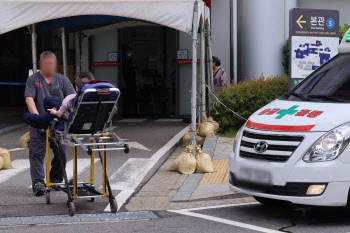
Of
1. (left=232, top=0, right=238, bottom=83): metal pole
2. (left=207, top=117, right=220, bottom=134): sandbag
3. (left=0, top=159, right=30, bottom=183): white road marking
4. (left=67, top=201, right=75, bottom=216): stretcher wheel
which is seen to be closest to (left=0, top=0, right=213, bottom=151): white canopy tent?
(left=0, top=159, right=30, bottom=183): white road marking

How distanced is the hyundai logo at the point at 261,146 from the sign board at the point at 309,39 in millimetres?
5017

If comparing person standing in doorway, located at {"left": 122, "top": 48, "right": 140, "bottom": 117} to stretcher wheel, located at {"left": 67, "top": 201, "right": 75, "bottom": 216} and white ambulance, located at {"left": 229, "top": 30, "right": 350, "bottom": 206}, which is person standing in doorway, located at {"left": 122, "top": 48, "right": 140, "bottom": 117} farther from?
white ambulance, located at {"left": 229, "top": 30, "right": 350, "bottom": 206}

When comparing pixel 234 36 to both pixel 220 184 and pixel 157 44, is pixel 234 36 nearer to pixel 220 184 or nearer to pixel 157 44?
pixel 157 44

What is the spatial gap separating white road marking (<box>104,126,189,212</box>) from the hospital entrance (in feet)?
23.4

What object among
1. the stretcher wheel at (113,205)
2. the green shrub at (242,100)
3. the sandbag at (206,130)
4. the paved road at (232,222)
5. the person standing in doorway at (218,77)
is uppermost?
the person standing in doorway at (218,77)

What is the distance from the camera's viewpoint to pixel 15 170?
35.4 ft

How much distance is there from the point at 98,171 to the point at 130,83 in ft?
32.8

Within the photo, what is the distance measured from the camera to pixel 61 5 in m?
11.5

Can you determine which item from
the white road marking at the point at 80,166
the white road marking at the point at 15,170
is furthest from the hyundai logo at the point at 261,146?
the white road marking at the point at 15,170

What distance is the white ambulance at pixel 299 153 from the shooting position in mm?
6453

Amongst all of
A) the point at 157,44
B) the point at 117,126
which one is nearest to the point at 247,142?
the point at 117,126

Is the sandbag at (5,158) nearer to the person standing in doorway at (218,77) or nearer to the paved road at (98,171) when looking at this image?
the paved road at (98,171)

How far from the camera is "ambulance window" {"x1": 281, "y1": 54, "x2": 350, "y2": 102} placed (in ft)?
24.0

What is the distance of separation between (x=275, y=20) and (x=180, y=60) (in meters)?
2.97
